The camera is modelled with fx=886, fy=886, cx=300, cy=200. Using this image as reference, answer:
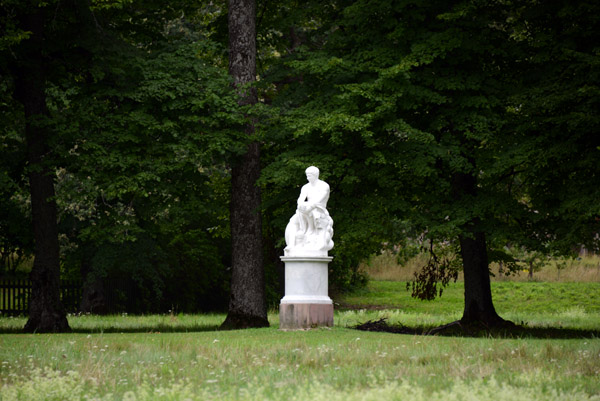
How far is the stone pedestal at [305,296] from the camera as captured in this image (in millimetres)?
17703

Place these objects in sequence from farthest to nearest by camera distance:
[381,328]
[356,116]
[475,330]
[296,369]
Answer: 1. [381,328]
2. [475,330]
3. [356,116]
4. [296,369]

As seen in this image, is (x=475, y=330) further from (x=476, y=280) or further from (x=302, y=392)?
(x=302, y=392)

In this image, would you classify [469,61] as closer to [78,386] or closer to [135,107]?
[135,107]

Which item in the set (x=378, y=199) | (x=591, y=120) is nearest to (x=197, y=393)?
(x=591, y=120)

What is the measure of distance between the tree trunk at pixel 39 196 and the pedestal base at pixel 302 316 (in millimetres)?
5109

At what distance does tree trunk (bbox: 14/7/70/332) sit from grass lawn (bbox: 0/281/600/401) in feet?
11.7

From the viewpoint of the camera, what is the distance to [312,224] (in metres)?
18.1

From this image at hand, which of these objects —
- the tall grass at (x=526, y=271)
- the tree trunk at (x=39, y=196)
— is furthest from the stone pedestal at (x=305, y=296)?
the tall grass at (x=526, y=271)

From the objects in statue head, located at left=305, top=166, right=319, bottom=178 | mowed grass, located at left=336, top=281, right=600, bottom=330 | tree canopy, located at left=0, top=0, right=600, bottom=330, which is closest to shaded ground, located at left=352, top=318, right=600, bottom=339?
tree canopy, located at left=0, top=0, right=600, bottom=330

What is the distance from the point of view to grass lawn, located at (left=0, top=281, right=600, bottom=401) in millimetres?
8891

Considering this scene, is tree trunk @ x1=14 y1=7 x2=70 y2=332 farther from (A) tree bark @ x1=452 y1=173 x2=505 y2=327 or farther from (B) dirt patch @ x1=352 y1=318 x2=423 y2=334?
(A) tree bark @ x1=452 y1=173 x2=505 y2=327

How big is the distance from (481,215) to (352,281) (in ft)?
61.8

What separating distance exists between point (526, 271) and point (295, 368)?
3258 cm

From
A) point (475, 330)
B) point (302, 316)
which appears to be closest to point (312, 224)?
point (302, 316)
